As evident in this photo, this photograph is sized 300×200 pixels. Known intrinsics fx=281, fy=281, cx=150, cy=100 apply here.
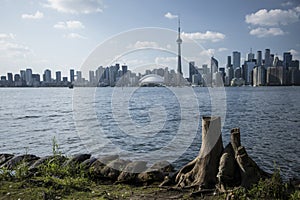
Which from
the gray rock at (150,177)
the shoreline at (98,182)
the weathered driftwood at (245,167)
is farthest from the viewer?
the gray rock at (150,177)

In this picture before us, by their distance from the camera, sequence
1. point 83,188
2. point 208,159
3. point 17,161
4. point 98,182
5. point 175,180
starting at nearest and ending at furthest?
point 83,188 → point 208,159 → point 175,180 → point 98,182 → point 17,161

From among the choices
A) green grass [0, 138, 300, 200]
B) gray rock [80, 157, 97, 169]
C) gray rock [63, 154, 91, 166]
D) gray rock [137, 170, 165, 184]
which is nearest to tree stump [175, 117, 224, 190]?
green grass [0, 138, 300, 200]

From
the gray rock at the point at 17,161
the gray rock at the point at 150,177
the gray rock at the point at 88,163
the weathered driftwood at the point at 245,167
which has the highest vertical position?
the weathered driftwood at the point at 245,167

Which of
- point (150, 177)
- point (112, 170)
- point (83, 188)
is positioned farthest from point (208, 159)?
point (83, 188)

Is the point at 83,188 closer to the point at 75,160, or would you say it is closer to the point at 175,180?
the point at 175,180

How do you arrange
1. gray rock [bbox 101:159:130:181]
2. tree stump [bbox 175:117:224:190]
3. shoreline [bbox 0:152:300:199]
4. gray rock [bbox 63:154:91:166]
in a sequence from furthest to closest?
gray rock [bbox 63:154:91:166] → gray rock [bbox 101:159:130:181] → tree stump [bbox 175:117:224:190] → shoreline [bbox 0:152:300:199]

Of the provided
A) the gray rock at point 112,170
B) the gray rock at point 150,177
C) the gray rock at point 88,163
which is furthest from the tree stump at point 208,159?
the gray rock at point 88,163

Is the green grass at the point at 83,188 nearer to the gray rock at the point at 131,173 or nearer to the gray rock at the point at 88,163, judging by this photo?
the gray rock at the point at 131,173

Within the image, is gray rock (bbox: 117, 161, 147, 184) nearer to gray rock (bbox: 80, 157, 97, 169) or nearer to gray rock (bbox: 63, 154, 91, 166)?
gray rock (bbox: 80, 157, 97, 169)

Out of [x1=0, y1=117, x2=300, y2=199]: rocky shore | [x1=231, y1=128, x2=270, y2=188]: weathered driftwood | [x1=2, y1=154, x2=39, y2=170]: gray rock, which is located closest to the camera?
[x1=0, y1=117, x2=300, y2=199]: rocky shore

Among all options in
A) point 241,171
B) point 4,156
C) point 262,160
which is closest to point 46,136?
point 4,156

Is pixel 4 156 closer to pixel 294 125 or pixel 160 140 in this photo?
pixel 160 140

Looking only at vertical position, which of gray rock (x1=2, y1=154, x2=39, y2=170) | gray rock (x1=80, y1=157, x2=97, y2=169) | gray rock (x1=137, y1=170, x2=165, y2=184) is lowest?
gray rock (x1=2, y1=154, x2=39, y2=170)

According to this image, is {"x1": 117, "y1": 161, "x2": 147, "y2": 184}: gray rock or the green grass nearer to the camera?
the green grass
